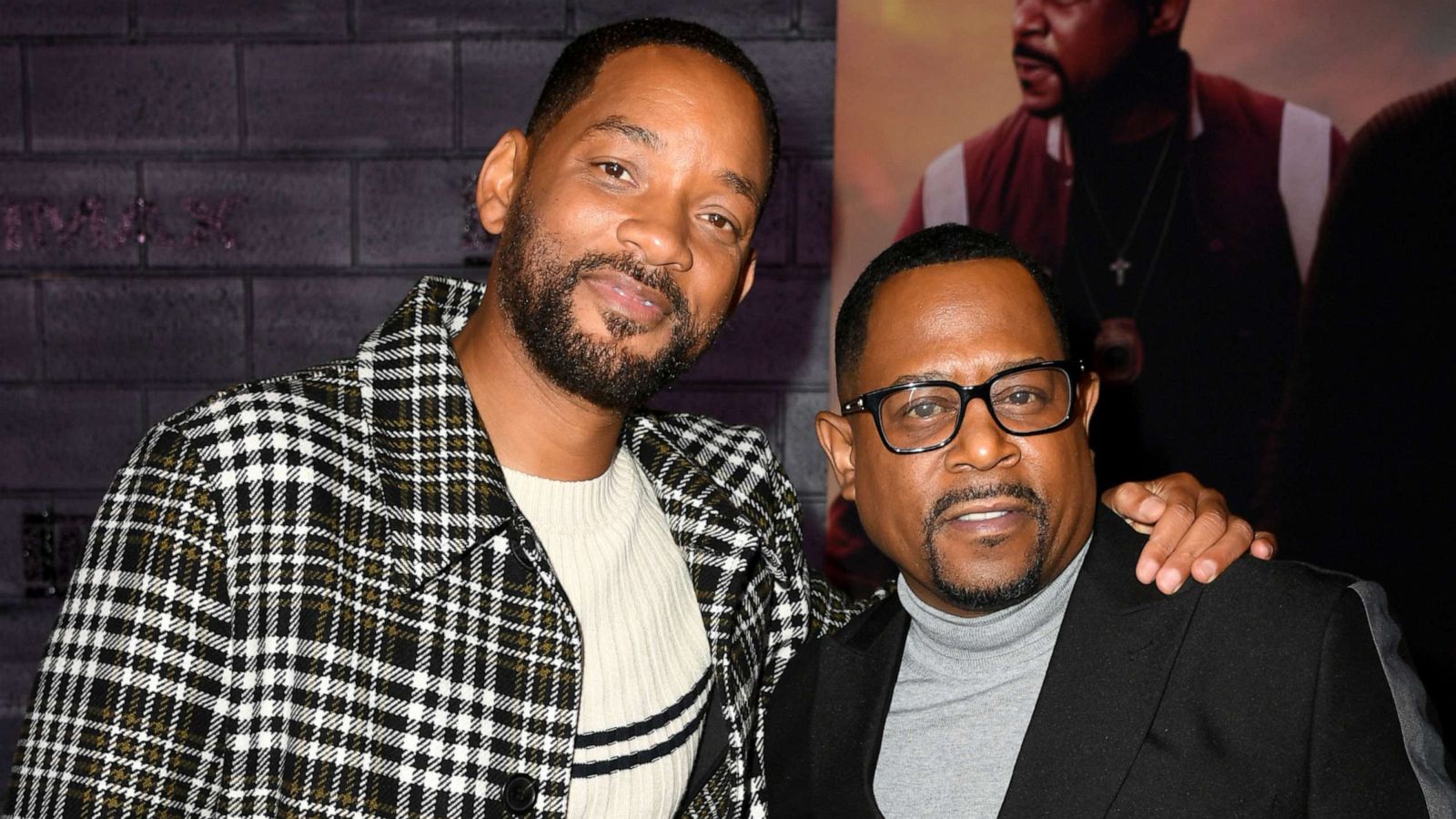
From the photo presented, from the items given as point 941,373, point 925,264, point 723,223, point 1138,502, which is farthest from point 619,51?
point 1138,502

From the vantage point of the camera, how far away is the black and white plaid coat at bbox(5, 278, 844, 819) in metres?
1.13

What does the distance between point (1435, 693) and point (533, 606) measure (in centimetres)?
245

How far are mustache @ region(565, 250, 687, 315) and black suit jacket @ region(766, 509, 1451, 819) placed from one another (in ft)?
2.11

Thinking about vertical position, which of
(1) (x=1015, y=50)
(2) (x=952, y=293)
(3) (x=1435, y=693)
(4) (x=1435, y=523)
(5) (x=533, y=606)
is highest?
(1) (x=1015, y=50)

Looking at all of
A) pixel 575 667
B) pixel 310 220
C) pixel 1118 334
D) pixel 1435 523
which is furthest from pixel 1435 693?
pixel 310 220

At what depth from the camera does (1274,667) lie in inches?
49.9

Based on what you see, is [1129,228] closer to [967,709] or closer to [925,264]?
[925,264]

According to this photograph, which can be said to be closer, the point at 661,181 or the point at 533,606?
the point at 533,606

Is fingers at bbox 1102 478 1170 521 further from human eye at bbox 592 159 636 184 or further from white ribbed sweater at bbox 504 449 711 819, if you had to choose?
human eye at bbox 592 159 636 184

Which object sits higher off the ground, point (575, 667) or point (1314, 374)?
point (1314, 374)

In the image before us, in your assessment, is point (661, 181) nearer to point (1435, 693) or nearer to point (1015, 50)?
point (1015, 50)

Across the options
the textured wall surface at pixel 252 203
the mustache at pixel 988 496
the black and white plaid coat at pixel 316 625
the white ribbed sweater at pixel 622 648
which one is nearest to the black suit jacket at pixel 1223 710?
the mustache at pixel 988 496

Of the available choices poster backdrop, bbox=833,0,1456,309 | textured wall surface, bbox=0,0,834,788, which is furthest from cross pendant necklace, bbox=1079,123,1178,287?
Result: textured wall surface, bbox=0,0,834,788

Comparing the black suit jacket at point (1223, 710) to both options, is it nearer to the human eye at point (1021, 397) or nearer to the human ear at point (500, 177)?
the human eye at point (1021, 397)
